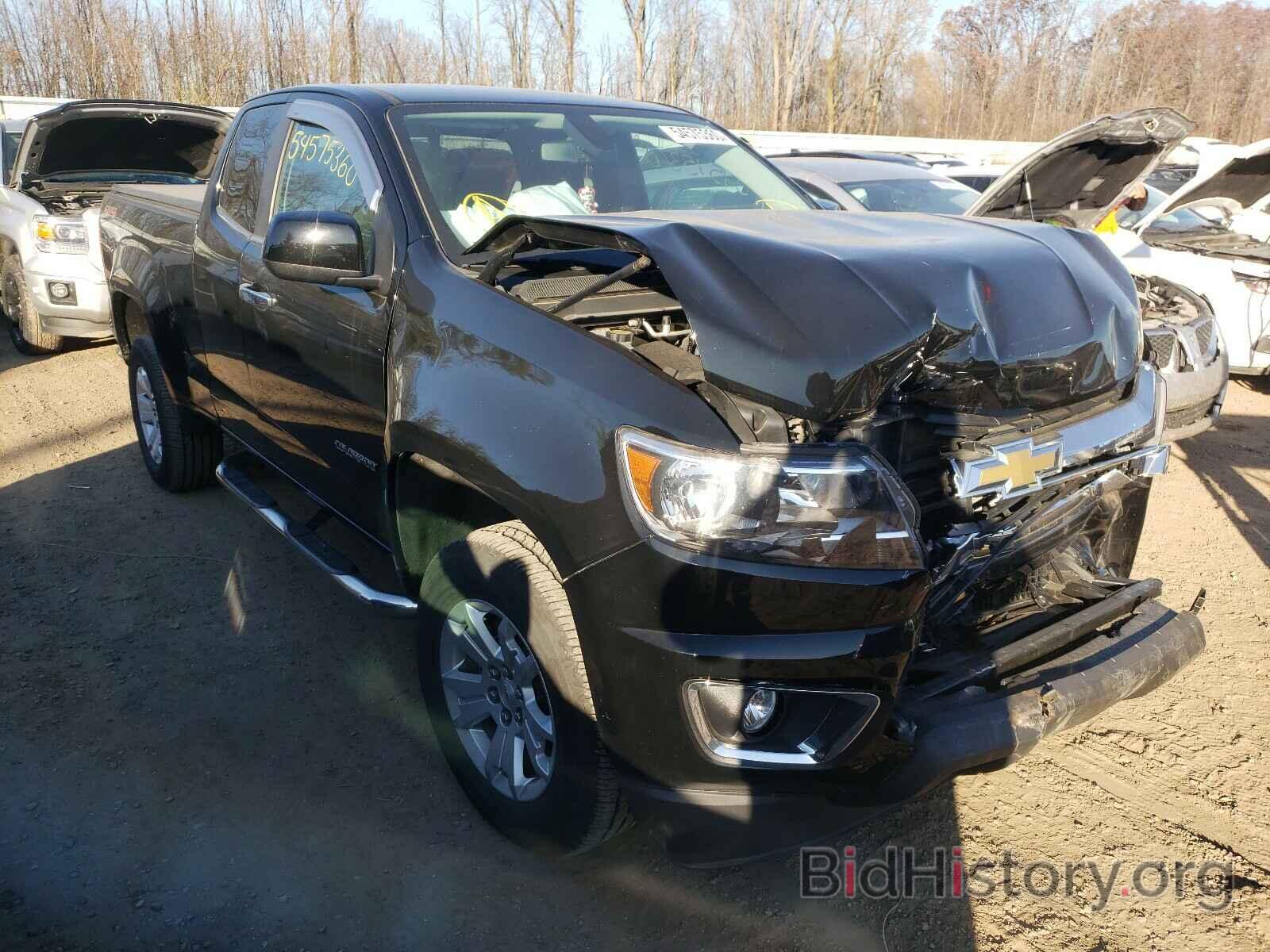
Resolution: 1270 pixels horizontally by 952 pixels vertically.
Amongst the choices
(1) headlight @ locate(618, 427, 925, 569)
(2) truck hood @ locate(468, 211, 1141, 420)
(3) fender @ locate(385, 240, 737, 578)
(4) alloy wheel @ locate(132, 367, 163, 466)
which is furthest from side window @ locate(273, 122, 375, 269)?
(4) alloy wheel @ locate(132, 367, 163, 466)

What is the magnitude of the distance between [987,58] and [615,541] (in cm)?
3759

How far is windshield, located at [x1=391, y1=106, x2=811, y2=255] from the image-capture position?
10.3ft

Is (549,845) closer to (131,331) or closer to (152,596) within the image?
(152,596)

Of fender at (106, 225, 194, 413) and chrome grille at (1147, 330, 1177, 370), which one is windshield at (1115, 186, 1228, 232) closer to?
chrome grille at (1147, 330, 1177, 370)

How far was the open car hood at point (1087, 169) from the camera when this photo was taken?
4715 mm

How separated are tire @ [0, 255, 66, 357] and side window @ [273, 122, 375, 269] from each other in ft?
17.5

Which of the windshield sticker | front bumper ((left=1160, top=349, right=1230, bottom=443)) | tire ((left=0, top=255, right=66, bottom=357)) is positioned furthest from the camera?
tire ((left=0, top=255, right=66, bottom=357))

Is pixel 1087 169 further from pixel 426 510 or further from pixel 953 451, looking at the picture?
pixel 426 510

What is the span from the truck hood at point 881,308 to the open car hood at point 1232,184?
15.2 feet

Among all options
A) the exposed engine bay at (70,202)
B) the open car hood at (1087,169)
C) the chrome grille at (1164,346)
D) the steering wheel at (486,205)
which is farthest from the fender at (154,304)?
the chrome grille at (1164,346)

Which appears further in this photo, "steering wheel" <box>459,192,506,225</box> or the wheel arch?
"steering wheel" <box>459,192,506,225</box>

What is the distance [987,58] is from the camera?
34.5 metres

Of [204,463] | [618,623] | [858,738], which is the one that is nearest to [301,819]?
[618,623]

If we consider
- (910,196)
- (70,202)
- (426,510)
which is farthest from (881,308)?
(70,202)
